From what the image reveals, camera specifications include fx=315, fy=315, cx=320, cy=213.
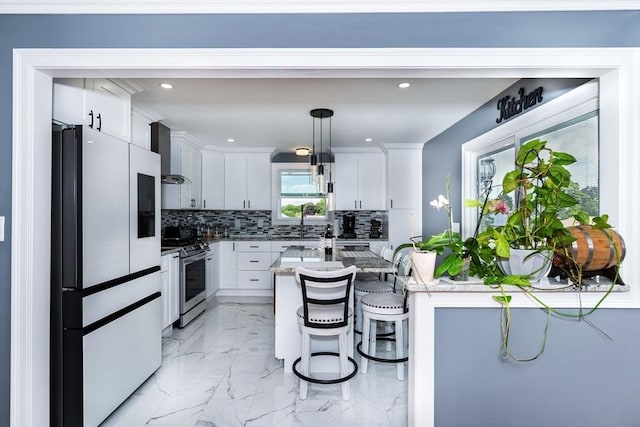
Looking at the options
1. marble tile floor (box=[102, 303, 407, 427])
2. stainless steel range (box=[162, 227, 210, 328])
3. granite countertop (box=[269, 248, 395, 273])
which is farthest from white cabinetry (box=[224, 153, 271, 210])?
marble tile floor (box=[102, 303, 407, 427])

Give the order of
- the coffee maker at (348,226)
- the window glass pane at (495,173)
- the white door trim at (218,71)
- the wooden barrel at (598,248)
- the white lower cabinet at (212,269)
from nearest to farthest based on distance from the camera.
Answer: the wooden barrel at (598,248) < the white door trim at (218,71) < the window glass pane at (495,173) < the white lower cabinet at (212,269) < the coffee maker at (348,226)

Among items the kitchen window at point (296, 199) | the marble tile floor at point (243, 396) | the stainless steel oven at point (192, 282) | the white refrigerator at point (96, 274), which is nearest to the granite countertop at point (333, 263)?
the marble tile floor at point (243, 396)

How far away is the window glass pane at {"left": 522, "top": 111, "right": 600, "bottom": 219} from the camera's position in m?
2.04

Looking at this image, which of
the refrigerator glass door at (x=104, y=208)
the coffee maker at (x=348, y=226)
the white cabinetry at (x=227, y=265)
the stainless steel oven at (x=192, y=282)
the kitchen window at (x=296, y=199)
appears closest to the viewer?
the refrigerator glass door at (x=104, y=208)

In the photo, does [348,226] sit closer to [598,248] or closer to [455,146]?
[455,146]

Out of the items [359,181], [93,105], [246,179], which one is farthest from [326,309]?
[246,179]

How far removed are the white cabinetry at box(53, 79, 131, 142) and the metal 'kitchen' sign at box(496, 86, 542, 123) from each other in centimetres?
311

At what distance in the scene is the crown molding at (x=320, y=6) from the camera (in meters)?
1.52

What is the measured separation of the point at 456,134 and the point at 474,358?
9.86 ft

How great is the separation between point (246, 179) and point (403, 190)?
100 inches

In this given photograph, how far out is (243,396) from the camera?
229cm

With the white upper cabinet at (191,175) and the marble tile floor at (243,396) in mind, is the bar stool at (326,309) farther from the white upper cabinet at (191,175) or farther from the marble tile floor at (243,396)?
the white upper cabinet at (191,175)

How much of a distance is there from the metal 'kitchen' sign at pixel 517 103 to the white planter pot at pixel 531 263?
147 centimetres

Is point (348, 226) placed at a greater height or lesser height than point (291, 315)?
greater
